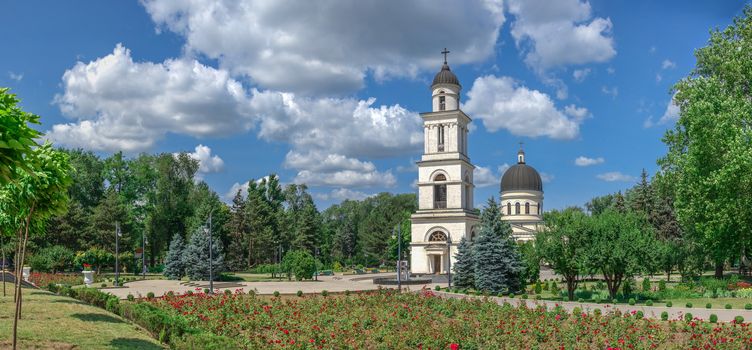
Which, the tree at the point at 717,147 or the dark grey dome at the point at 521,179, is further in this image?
the dark grey dome at the point at 521,179

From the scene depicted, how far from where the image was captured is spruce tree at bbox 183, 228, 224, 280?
158 ft

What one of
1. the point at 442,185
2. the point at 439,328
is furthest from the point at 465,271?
the point at 442,185

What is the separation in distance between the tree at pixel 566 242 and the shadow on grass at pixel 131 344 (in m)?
22.0

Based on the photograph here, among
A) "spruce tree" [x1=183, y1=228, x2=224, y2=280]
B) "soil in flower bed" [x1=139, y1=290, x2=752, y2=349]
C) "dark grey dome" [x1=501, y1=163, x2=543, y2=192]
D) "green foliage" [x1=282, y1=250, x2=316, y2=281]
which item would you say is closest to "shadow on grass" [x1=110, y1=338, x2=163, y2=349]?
"soil in flower bed" [x1=139, y1=290, x2=752, y2=349]

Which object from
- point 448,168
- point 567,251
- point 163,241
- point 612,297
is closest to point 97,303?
point 567,251

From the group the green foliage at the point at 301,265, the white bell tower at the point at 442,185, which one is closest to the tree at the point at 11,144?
the green foliage at the point at 301,265

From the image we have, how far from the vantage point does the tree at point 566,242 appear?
3094 centimetres

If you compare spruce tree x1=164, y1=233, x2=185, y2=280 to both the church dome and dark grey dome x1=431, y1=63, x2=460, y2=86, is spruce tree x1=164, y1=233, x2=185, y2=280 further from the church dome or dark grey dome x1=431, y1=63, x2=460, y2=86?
the church dome

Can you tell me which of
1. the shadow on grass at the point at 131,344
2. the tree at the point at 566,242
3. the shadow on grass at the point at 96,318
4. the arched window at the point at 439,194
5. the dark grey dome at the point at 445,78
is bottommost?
the shadow on grass at the point at 131,344

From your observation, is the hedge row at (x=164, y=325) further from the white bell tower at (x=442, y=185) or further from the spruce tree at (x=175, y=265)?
the white bell tower at (x=442, y=185)

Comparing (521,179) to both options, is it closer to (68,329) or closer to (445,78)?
(445,78)

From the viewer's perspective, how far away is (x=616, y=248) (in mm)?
29547

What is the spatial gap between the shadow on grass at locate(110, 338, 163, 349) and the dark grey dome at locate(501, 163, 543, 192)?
66664 millimetres

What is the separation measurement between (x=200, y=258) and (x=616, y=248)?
33.3 meters
